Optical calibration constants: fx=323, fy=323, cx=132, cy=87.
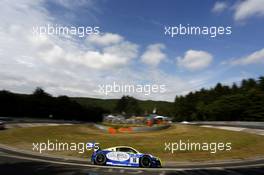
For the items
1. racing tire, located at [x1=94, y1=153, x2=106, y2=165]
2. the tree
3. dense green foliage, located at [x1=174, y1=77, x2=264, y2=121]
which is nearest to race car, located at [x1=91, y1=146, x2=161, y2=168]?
racing tire, located at [x1=94, y1=153, x2=106, y2=165]

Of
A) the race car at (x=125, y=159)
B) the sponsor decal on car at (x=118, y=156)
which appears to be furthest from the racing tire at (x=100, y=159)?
the sponsor decal on car at (x=118, y=156)

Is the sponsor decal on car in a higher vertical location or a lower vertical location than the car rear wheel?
higher

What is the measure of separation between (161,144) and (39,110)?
4895cm

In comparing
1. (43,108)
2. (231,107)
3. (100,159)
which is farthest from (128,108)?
(100,159)

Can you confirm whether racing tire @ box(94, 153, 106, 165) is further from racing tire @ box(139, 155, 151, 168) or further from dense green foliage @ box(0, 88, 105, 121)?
dense green foliage @ box(0, 88, 105, 121)

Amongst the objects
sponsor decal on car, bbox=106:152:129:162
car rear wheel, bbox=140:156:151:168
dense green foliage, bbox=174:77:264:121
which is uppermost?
dense green foliage, bbox=174:77:264:121

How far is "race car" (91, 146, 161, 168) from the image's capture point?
725 inches

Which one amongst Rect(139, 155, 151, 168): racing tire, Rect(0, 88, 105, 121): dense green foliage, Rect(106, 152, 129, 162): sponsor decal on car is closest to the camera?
Rect(139, 155, 151, 168): racing tire

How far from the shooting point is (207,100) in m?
110

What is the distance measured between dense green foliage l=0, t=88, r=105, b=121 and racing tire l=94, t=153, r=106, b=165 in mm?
50687

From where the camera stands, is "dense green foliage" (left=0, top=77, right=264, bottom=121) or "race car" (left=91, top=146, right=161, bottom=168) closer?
"race car" (left=91, top=146, right=161, bottom=168)

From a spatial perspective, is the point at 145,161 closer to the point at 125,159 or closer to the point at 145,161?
the point at 145,161

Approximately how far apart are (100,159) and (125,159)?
1452mm

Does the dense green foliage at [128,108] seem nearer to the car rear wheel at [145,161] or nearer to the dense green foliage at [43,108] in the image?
the dense green foliage at [43,108]
